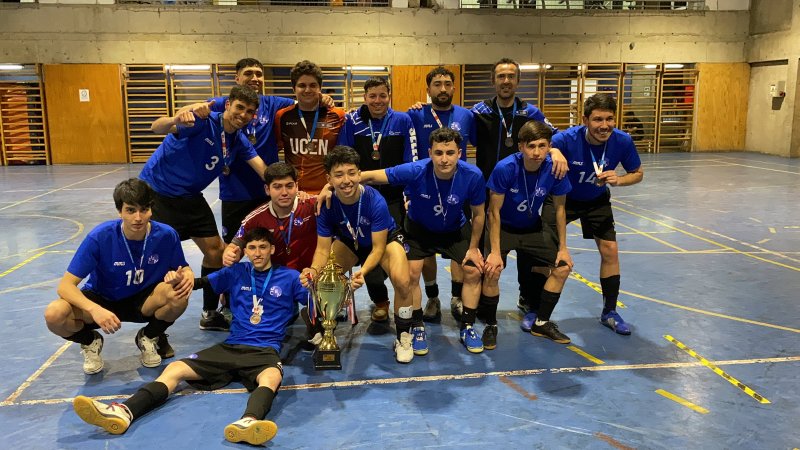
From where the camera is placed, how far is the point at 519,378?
4277 millimetres

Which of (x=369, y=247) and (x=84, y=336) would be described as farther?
(x=369, y=247)

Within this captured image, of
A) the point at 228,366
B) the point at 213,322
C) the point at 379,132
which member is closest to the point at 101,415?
the point at 228,366

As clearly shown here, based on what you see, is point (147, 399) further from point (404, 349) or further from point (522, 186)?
point (522, 186)

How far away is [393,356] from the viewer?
186 inches

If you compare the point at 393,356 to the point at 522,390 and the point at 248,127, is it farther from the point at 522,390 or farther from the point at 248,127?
the point at 248,127

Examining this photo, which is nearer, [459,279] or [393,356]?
[393,356]

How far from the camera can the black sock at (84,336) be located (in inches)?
172

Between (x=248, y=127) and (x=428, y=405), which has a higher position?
(x=248, y=127)

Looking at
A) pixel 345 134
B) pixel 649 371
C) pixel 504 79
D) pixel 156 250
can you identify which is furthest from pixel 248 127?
pixel 649 371

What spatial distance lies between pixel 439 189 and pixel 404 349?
132cm

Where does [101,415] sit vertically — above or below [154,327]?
below

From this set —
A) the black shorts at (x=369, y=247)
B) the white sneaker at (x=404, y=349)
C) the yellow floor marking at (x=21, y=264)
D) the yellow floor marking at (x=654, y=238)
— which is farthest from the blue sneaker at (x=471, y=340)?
the yellow floor marking at (x=21, y=264)

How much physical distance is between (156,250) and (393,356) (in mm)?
1957

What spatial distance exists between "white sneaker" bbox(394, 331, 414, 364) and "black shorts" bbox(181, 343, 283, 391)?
0.93 meters
